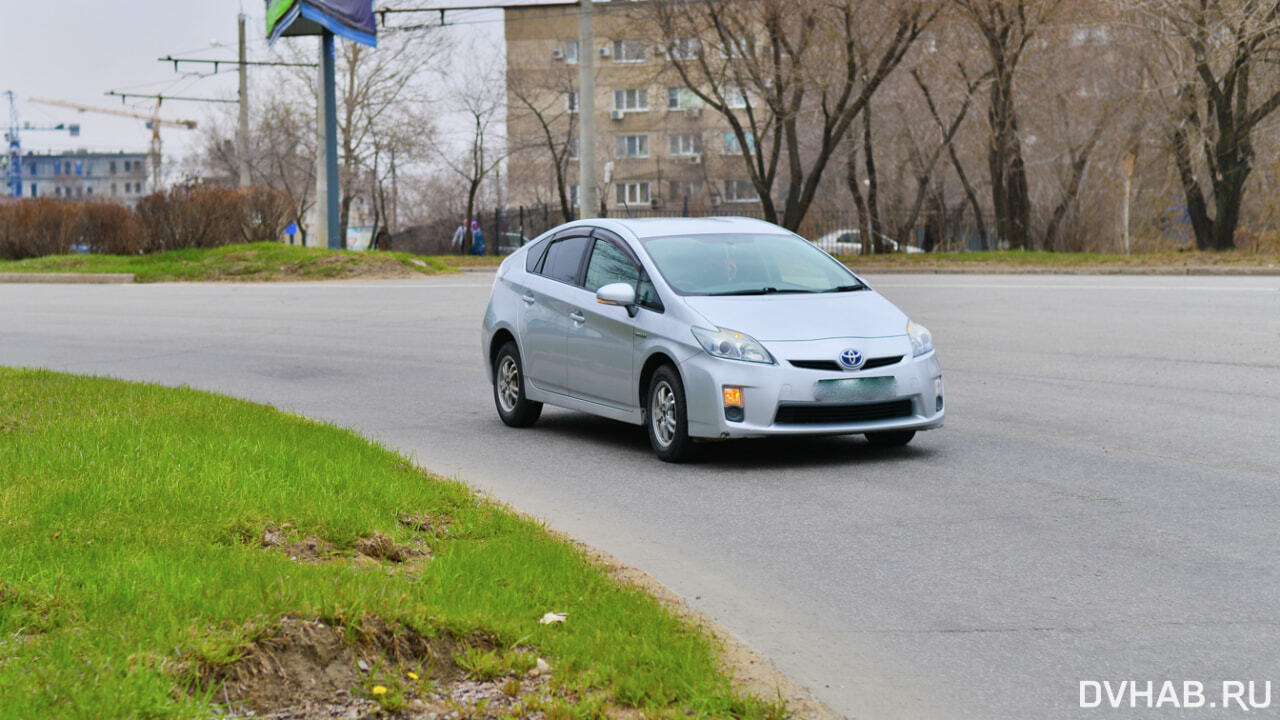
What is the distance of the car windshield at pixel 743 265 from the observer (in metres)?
10.2

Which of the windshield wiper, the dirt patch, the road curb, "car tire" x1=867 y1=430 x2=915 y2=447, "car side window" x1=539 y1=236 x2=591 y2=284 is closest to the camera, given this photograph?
the dirt patch

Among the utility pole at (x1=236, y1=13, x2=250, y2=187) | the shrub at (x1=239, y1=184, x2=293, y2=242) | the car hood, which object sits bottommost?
the car hood

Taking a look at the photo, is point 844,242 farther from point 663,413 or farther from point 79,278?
point 663,413

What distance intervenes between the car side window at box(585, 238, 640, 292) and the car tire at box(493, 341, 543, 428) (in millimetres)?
1038

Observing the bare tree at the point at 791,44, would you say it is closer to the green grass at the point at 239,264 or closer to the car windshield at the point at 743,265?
the green grass at the point at 239,264

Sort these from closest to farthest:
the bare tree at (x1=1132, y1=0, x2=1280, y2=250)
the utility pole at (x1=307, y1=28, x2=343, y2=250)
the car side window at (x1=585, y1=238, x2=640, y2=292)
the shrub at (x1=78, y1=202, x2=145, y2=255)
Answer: the car side window at (x1=585, y1=238, x2=640, y2=292) → the bare tree at (x1=1132, y1=0, x2=1280, y2=250) → the utility pole at (x1=307, y1=28, x2=343, y2=250) → the shrub at (x1=78, y1=202, x2=145, y2=255)

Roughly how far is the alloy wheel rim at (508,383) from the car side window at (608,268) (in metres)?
1.14

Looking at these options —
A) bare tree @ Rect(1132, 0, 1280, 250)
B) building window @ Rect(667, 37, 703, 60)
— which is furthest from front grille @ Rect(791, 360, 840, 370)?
building window @ Rect(667, 37, 703, 60)

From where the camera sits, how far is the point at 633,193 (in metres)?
87.1

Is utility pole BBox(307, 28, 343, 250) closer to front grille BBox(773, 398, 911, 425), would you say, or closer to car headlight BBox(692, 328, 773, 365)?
car headlight BBox(692, 328, 773, 365)

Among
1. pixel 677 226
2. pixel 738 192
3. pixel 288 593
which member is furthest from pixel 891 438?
pixel 738 192

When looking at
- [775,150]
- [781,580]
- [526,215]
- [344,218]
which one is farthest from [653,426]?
[344,218]

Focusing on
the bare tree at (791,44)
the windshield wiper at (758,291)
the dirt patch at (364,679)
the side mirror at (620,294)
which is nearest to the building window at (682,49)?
the bare tree at (791,44)

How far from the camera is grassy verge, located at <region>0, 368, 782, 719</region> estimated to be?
14.4ft
